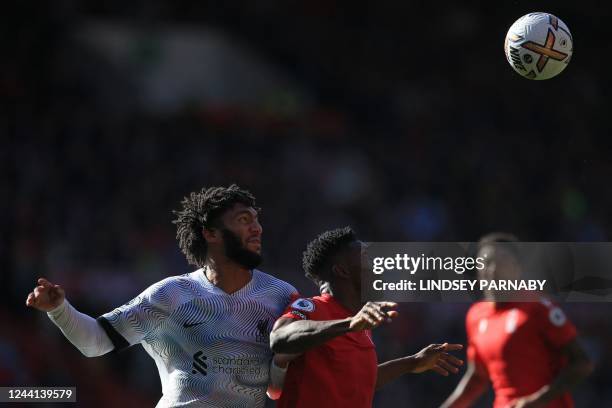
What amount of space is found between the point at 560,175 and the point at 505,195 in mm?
1714

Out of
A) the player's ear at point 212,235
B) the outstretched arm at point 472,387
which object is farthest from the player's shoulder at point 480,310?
the player's ear at point 212,235

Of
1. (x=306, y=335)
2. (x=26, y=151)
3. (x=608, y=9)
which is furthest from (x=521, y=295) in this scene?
(x=608, y=9)

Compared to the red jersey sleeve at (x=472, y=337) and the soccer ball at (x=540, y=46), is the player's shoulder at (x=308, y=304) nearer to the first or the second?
the red jersey sleeve at (x=472, y=337)

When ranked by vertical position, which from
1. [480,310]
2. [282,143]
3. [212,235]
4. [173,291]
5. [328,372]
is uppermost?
[282,143]

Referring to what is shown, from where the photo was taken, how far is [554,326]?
7.11 metres

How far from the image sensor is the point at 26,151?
1480cm

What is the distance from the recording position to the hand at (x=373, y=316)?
459 centimetres

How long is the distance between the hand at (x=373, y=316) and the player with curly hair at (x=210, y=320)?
97 cm

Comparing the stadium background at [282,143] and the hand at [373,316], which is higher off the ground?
the stadium background at [282,143]

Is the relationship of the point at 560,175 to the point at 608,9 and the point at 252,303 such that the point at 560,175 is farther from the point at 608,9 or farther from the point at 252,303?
the point at 252,303

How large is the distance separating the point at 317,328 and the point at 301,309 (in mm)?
405

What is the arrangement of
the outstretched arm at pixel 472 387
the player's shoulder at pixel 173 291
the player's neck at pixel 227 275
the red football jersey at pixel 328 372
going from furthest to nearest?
1. the outstretched arm at pixel 472 387
2. the player's neck at pixel 227 275
3. the player's shoulder at pixel 173 291
4. the red football jersey at pixel 328 372

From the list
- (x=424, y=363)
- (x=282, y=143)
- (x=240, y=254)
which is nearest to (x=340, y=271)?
(x=240, y=254)

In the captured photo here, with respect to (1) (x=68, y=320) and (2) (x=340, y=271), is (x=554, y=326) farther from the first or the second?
(1) (x=68, y=320)
